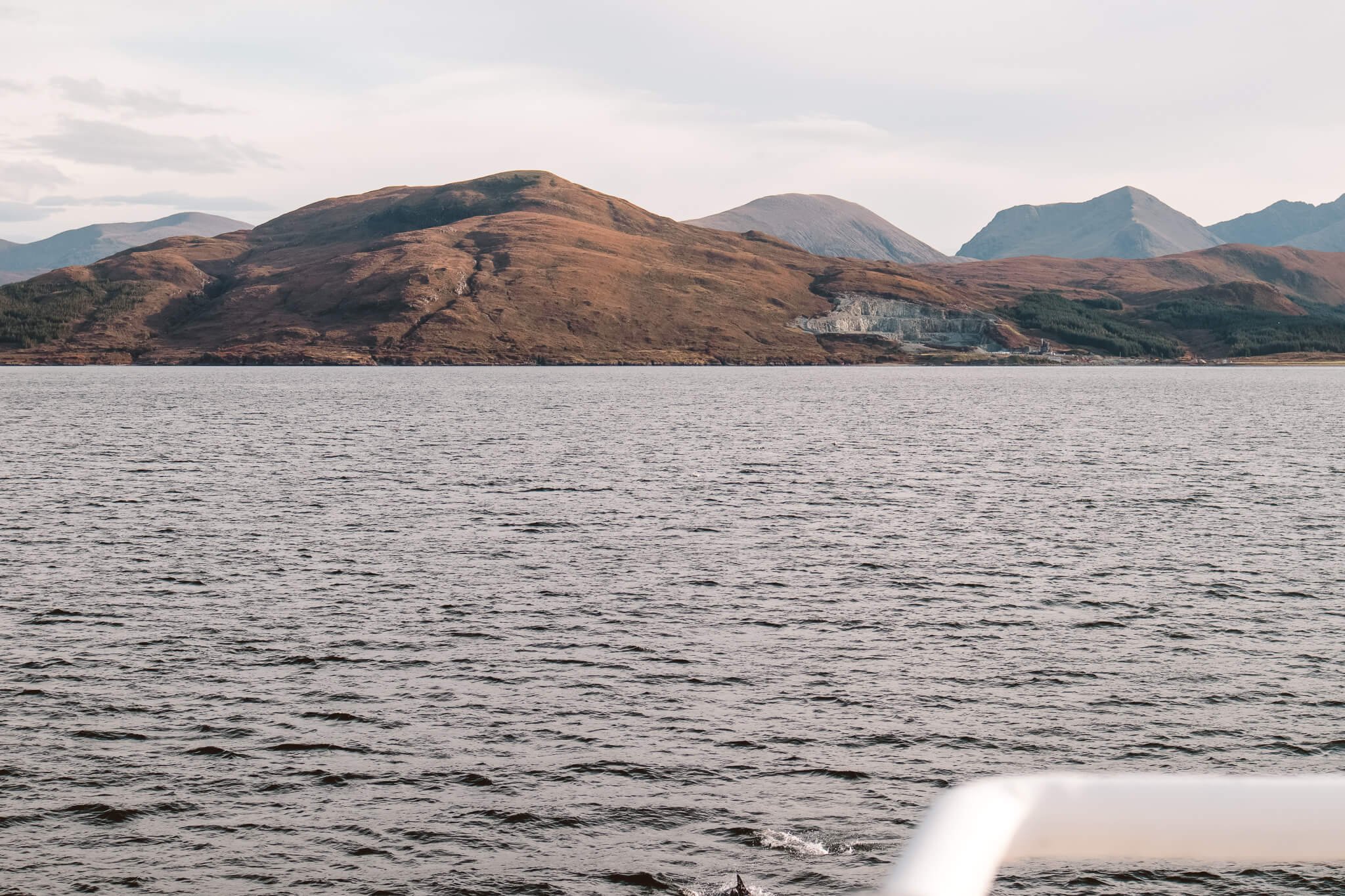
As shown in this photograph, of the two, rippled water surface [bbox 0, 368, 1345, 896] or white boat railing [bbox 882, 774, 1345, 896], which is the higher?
white boat railing [bbox 882, 774, 1345, 896]

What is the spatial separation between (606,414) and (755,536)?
100069mm

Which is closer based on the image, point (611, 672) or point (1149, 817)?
point (1149, 817)

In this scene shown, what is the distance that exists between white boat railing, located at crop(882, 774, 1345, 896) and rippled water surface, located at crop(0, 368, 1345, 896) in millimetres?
15295

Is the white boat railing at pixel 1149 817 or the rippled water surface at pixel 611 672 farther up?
the white boat railing at pixel 1149 817

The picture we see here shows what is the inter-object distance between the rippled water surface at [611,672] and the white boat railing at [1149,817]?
602 inches

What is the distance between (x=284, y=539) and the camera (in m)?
52.1

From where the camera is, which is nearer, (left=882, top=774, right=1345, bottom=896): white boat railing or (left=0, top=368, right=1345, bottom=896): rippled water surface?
(left=882, top=774, right=1345, bottom=896): white boat railing

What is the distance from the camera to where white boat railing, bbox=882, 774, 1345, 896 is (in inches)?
165

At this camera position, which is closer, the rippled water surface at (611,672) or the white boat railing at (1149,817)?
the white boat railing at (1149,817)

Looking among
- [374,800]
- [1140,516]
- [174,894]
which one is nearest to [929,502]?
[1140,516]

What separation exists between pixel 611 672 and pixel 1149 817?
2708 cm

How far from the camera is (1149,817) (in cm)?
425

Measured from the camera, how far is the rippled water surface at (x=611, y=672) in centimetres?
2019

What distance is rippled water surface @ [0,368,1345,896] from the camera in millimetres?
20188
